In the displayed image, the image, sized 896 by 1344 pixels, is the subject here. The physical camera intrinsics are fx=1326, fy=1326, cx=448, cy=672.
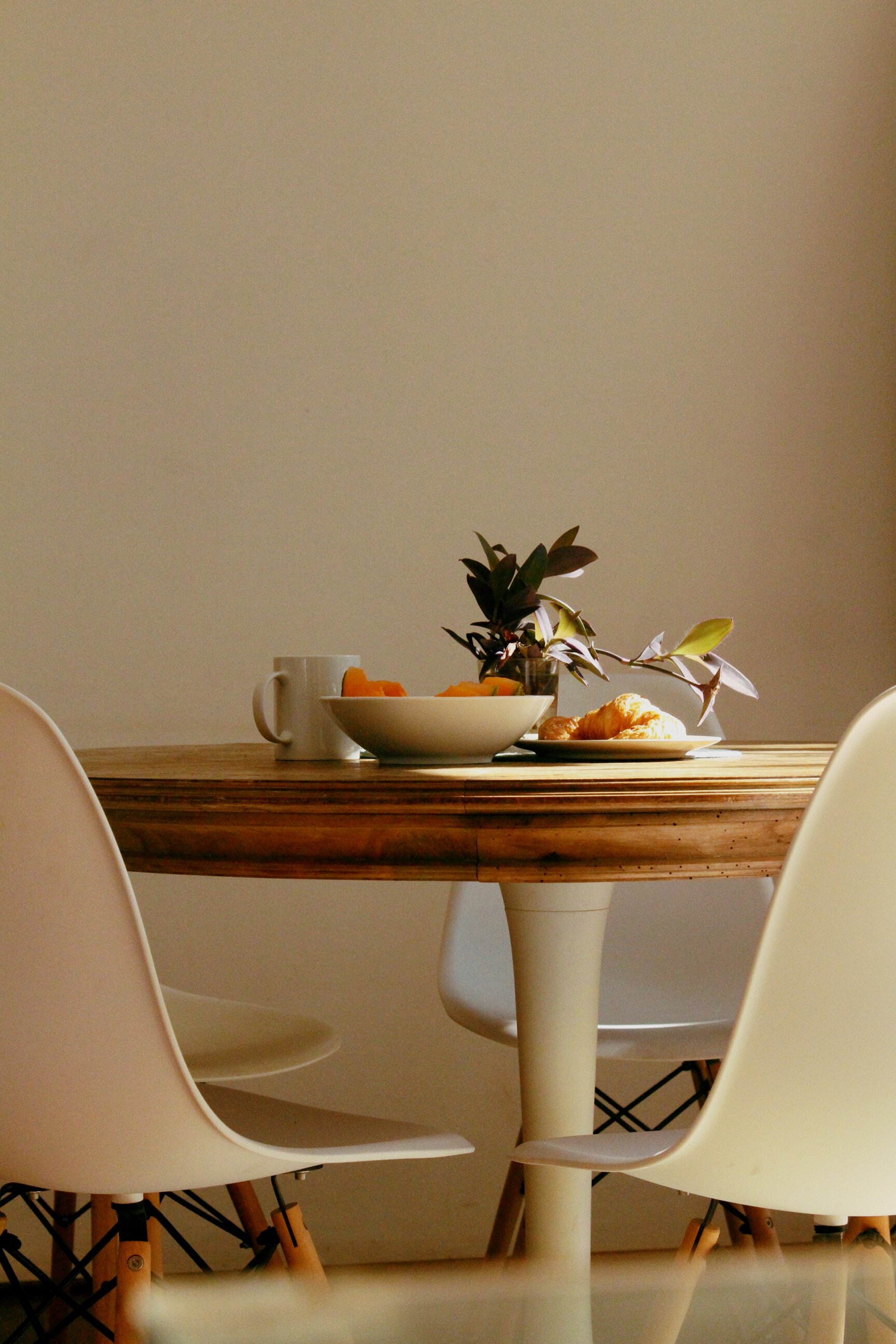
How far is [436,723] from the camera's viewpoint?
3.82ft

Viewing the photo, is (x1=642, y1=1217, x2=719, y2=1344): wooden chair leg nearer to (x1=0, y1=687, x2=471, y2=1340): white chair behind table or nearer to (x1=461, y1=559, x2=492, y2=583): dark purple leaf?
(x1=0, y1=687, x2=471, y2=1340): white chair behind table

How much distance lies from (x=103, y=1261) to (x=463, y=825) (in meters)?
0.87

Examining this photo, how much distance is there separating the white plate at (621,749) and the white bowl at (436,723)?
6 cm

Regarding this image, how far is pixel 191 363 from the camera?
2.49 metres

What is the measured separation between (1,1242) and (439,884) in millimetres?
1272

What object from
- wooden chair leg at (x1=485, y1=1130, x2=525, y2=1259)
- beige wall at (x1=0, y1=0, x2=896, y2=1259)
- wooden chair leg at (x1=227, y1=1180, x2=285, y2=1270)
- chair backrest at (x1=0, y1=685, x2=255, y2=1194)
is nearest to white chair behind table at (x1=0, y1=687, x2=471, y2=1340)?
chair backrest at (x1=0, y1=685, x2=255, y2=1194)

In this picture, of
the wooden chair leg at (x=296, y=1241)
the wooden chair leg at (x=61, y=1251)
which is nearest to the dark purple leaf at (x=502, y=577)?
the wooden chair leg at (x=296, y=1241)

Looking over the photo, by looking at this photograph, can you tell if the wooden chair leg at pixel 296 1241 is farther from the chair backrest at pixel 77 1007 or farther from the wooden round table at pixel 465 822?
the wooden round table at pixel 465 822

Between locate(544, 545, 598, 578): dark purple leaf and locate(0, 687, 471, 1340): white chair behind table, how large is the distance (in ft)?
1.89

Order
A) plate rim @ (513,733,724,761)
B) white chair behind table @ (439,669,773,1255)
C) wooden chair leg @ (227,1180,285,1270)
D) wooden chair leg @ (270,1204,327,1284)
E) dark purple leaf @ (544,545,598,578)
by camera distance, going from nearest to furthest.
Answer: wooden chair leg @ (270,1204,327,1284) < plate rim @ (513,733,724,761) < dark purple leaf @ (544,545,598,578) < wooden chair leg @ (227,1180,285,1270) < white chair behind table @ (439,669,773,1255)

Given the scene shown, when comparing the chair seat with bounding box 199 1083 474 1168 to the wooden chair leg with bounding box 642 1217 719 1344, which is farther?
the chair seat with bounding box 199 1083 474 1168

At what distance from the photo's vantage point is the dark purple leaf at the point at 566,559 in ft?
4.37

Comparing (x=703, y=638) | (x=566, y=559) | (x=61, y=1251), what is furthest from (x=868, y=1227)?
(x=61, y=1251)

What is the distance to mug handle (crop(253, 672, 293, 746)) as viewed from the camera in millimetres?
1326
